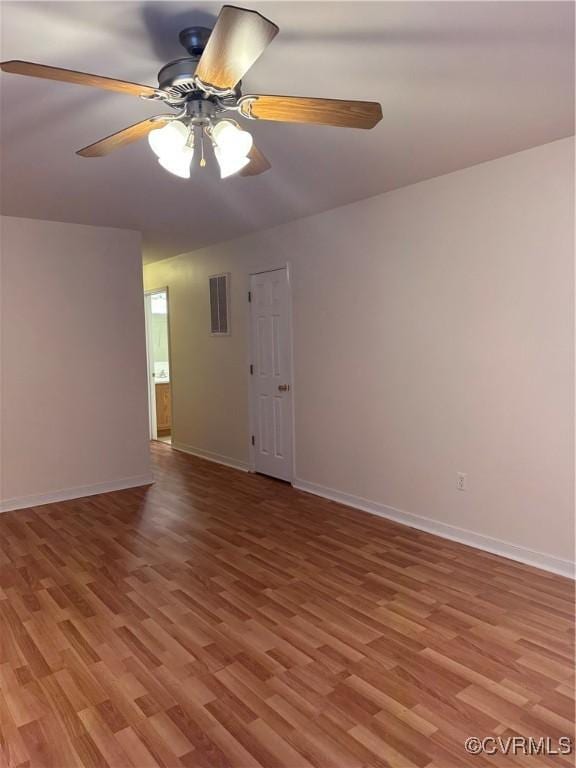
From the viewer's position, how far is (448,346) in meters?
3.55

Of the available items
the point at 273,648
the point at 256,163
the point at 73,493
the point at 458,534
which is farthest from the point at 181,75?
the point at 73,493

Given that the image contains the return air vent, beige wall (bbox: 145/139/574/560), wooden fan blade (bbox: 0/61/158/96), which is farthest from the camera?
the return air vent

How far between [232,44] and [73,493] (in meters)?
4.28

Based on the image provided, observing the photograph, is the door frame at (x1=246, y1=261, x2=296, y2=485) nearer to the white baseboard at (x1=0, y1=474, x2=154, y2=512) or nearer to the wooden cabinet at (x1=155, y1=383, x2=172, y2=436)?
the white baseboard at (x1=0, y1=474, x2=154, y2=512)

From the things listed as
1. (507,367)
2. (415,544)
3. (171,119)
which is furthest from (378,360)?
(171,119)

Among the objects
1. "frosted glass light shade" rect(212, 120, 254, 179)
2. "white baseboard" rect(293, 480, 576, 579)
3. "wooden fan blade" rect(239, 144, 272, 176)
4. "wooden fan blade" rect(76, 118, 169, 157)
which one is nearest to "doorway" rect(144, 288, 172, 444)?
"white baseboard" rect(293, 480, 576, 579)

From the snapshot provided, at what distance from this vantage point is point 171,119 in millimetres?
1814

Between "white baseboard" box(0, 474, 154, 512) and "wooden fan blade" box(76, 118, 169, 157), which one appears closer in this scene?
"wooden fan blade" box(76, 118, 169, 157)

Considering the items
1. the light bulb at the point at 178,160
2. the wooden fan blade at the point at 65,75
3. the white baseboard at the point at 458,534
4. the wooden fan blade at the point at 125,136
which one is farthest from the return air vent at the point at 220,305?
the wooden fan blade at the point at 65,75

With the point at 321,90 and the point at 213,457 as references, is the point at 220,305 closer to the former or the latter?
the point at 213,457

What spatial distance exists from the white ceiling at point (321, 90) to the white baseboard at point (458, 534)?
7.76ft

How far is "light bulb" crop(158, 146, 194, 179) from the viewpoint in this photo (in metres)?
1.87

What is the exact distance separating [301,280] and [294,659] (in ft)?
10.5

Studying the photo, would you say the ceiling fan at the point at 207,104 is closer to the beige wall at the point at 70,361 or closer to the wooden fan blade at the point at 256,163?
the wooden fan blade at the point at 256,163
